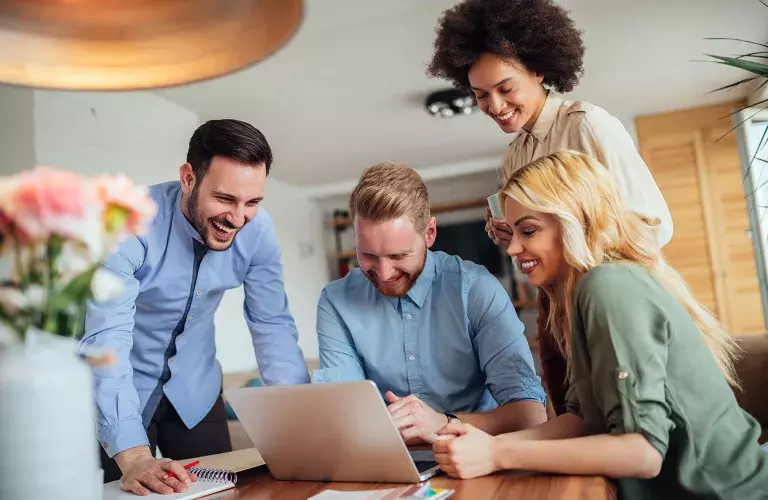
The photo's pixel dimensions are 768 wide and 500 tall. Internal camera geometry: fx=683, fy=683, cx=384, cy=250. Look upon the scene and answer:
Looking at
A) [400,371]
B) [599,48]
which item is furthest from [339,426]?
[599,48]

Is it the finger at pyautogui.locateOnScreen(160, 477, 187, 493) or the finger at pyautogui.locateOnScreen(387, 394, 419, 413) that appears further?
the finger at pyautogui.locateOnScreen(387, 394, 419, 413)

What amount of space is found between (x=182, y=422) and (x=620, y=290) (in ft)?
4.42

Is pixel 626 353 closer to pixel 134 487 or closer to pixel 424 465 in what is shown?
pixel 424 465

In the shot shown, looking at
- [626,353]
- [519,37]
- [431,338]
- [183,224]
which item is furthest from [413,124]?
[626,353]

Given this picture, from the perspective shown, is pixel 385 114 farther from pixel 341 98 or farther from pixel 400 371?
pixel 400 371

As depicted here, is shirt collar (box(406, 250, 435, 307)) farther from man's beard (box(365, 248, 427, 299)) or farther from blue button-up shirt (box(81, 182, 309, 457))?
blue button-up shirt (box(81, 182, 309, 457))

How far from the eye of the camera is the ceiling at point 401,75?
3.58 metres

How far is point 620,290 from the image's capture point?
102 centimetres

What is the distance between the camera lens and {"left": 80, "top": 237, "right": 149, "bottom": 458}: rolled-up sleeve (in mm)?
1348

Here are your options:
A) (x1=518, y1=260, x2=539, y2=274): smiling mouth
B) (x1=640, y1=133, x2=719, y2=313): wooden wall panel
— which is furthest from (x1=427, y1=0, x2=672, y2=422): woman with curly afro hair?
(x1=640, y1=133, x2=719, y2=313): wooden wall panel

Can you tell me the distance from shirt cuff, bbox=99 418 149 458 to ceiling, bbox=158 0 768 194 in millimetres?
2333

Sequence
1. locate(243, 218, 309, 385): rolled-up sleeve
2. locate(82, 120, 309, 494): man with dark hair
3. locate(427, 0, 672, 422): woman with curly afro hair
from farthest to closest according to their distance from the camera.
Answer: locate(243, 218, 309, 385): rolled-up sleeve
locate(427, 0, 672, 422): woman with curly afro hair
locate(82, 120, 309, 494): man with dark hair

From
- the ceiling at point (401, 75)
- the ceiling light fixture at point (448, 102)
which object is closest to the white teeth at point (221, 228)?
the ceiling at point (401, 75)

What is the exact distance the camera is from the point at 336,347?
66.3 inches
